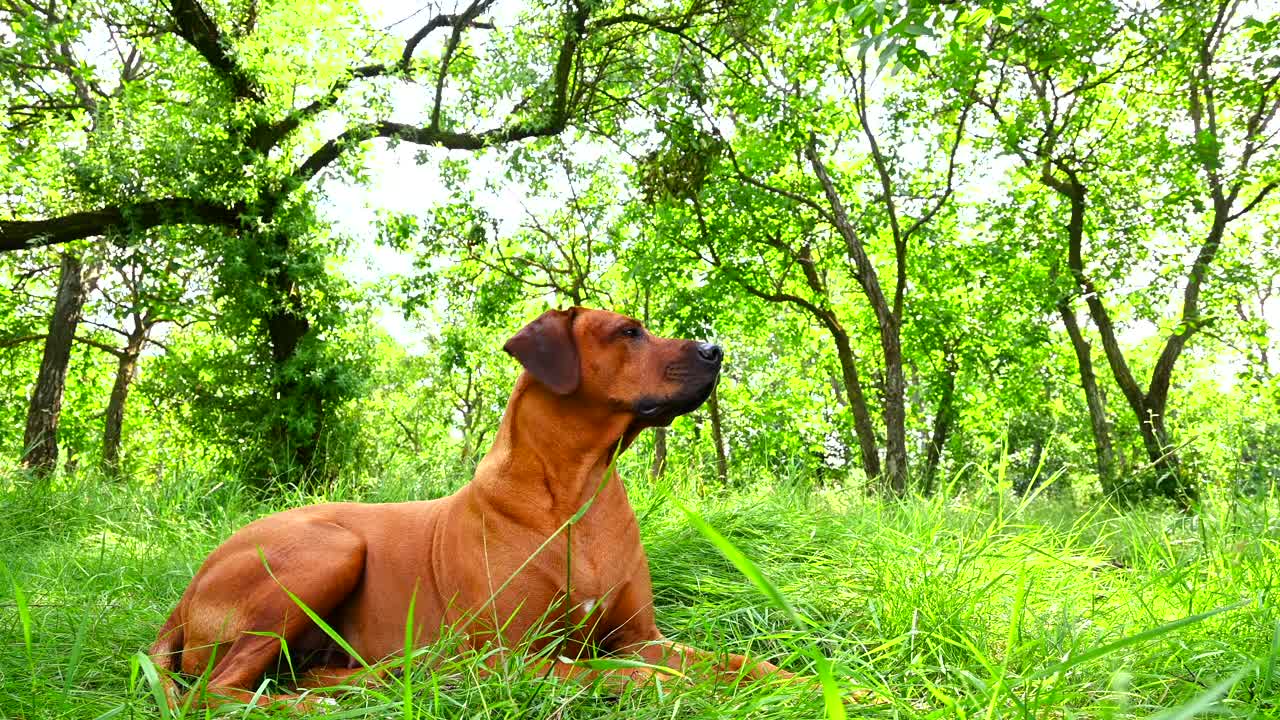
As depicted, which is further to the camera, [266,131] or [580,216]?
[580,216]

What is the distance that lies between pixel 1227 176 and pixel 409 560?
14420mm

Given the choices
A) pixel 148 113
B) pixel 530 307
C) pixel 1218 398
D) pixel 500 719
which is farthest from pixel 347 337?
pixel 1218 398

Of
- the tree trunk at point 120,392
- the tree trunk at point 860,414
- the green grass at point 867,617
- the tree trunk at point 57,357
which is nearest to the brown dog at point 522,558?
the green grass at point 867,617

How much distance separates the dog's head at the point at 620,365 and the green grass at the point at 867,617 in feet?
1.04

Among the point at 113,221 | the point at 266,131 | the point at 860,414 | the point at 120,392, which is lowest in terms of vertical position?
the point at 120,392

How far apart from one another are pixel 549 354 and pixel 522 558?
612 mm

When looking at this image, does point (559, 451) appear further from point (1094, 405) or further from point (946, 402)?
point (946, 402)

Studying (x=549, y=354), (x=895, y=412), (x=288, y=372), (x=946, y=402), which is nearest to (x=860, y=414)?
(x=895, y=412)

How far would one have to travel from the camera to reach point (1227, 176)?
13.1 metres

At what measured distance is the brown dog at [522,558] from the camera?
8.42ft

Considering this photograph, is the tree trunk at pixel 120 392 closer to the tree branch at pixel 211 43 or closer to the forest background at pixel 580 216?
the forest background at pixel 580 216

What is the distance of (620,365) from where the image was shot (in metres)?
2.67

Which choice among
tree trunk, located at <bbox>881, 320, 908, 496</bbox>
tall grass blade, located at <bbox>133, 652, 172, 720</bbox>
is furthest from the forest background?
tall grass blade, located at <bbox>133, 652, 172, 720</bbox>

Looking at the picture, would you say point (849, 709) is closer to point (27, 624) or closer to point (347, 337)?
point (27, 624)
